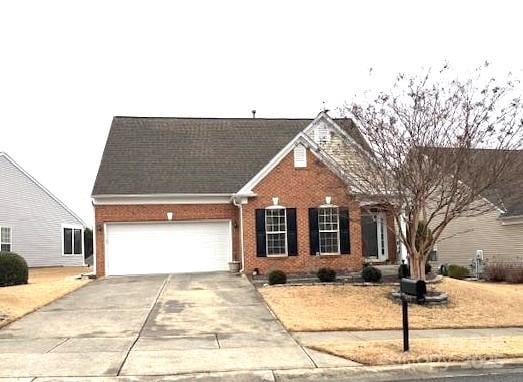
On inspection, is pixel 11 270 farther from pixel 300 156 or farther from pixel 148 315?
pixel 300 156

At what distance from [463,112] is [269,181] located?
30.3 feet

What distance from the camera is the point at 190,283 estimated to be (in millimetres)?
21328

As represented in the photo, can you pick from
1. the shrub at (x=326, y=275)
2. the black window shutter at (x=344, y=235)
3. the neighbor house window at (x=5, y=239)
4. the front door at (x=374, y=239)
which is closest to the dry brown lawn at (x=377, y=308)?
the shrub at (x=326, y=275)

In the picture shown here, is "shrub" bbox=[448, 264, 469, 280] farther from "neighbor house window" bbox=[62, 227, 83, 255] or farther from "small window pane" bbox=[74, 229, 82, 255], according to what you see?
"small window pane" bbox=[74, 229, 82, 255]

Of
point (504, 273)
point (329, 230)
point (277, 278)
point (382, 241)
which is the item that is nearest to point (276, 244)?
point (329, 230)

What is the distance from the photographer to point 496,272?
84.4 feet

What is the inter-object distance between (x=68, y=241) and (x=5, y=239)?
693cm

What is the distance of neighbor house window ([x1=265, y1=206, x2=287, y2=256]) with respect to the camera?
2397cm

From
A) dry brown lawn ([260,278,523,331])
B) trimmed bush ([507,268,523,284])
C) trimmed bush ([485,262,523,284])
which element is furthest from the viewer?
trimmed bush ([485,262,523,284])

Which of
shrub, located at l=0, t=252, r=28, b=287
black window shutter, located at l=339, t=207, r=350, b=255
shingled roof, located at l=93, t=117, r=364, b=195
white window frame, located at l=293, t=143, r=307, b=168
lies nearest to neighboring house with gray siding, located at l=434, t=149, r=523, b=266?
black window shutter, located at l=339, t=207, r=350, b=255

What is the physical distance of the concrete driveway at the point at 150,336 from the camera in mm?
9992

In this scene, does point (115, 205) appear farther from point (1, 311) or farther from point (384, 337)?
point (384, 337)

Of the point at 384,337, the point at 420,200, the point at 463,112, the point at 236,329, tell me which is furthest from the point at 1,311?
the point at 463,112

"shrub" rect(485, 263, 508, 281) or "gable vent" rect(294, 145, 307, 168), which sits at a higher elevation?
"gable vent" rect(294, 145, 307, 168)
